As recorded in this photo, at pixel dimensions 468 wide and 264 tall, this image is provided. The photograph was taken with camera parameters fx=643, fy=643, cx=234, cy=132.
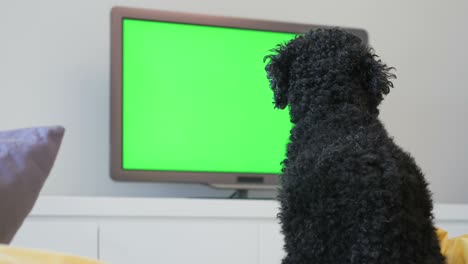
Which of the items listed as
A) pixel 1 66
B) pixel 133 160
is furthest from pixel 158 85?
pixel 1 66

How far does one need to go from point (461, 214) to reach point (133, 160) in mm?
1208

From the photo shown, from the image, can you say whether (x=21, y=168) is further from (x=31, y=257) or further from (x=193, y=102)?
(x=193, y=102)

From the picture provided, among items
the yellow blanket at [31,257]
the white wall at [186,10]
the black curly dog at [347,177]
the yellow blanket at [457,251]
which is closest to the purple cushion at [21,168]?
the yellow blanket at [31,257]

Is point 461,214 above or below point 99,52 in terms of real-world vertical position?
below

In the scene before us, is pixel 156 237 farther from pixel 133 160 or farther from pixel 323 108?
pixel 323 108

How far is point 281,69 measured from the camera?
1.19 meters

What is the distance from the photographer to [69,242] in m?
1.96

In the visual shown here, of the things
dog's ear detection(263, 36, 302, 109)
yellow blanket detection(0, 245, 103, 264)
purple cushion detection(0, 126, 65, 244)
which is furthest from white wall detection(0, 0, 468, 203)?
yellow blanket detection(0, 245, 103, 264)

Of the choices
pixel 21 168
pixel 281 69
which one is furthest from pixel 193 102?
pixel 21 168

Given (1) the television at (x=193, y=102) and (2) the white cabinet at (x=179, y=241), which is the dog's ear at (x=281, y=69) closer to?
(2) the white cabinet at (x=179, y=241)

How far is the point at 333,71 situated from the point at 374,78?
7 cm

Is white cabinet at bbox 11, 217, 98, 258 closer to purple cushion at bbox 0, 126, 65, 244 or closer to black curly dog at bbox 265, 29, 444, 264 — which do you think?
black curly dog at bbox 265, 29, 444, 264

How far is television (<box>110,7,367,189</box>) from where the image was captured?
7.63 feet

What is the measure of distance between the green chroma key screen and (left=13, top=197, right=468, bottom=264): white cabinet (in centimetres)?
32
